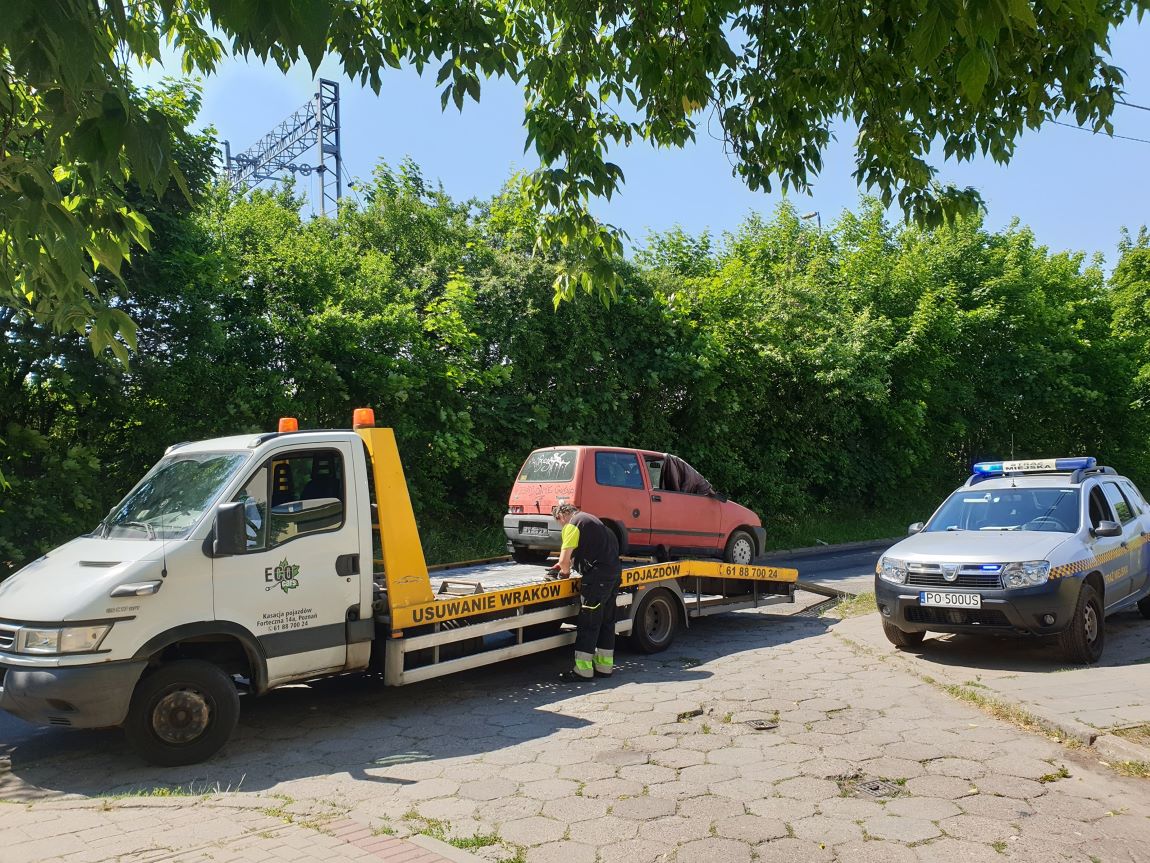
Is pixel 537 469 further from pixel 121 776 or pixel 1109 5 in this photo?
pixel 1109 5

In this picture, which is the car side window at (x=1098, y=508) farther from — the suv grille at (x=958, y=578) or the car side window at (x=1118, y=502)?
the suv grille at (x=958, y=578)

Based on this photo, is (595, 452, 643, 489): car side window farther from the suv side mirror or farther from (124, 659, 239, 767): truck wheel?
(124, 659, 239, 767): truck wheel

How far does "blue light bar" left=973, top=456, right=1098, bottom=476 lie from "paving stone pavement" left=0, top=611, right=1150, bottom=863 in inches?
134

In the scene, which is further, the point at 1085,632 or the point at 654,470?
the point at 654,470

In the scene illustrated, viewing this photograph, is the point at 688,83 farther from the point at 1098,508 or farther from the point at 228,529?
the point at 1098,508

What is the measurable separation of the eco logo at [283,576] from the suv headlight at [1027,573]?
6.06 metres

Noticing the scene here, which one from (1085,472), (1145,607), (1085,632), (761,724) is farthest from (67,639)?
(1145,607)

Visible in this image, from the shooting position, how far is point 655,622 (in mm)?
9594

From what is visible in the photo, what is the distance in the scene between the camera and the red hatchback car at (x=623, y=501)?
35.6 ft

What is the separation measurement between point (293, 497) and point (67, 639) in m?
1.79

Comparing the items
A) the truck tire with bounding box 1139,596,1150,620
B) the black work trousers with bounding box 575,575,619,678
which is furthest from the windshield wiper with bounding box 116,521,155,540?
the truck tire with bounding box 1139,596,1150,620

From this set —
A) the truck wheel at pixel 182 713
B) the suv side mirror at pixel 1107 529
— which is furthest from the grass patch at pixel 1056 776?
the truck wheel at pixel 182 713

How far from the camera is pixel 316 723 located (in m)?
7.00

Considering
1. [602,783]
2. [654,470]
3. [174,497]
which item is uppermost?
[654,470]
